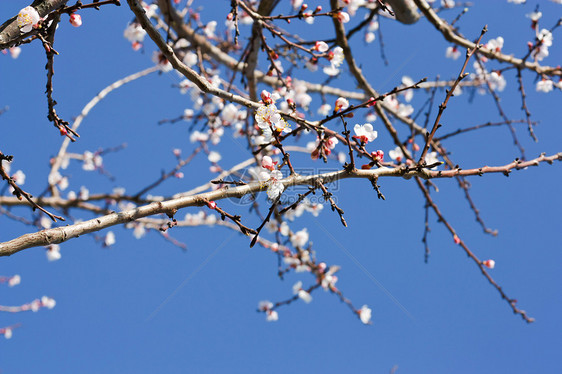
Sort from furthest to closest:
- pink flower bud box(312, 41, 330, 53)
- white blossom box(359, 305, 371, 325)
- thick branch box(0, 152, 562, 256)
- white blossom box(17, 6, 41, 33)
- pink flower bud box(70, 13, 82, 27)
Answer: white blossom box(359, 305, 371, 325) → pink flower bud box(312, 41, 330, 53) → pink flower bud box(70, 13, 82, 27) → white blossom box(17, 6, 41, 33) → thick branch box(0, 152, 562, 256)

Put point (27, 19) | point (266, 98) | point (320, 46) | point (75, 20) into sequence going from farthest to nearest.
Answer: point (320, 46) < point (75, 20) < point (266, 98) < point (27, 19)

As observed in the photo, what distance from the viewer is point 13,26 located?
4.40ft

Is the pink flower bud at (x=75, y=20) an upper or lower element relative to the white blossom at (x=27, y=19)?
upper

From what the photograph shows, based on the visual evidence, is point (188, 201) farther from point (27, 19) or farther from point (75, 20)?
point (75, 20)

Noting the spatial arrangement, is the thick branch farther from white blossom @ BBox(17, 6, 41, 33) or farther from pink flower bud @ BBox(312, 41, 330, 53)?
pink flower bud @ BBox(312, 41, 330, 53)

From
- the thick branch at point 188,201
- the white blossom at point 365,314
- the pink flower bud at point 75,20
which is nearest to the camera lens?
the thick branch at point 188,201

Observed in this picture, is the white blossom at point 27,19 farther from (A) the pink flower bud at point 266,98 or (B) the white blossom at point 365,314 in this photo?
(B) the white blossom at point 365,314

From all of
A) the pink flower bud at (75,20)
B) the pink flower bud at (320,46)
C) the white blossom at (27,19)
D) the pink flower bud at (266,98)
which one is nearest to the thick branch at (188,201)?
the pink flower bud at (266,98)

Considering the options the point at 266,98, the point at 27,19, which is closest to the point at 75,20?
the point at 27,19

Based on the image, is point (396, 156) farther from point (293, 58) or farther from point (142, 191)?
point (142, 191)

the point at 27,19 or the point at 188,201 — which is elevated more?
the point at 27,19

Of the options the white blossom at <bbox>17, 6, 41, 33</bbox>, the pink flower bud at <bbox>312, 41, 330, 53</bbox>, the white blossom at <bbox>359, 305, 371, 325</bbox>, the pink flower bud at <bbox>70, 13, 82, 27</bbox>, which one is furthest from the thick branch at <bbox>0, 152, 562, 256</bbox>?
the white blossom at <bbox>359, 305, 371, 325</bbox>

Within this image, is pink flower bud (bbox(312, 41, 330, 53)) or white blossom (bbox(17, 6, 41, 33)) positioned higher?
pink flower bud (bbox(312, 41, 330, 53))

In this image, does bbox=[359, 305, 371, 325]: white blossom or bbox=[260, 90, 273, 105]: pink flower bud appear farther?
bbox=[359, 305, 371, 325]: white blossom
